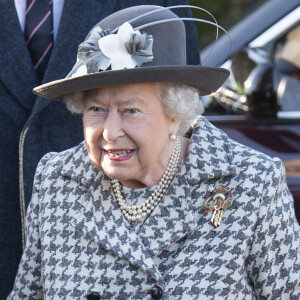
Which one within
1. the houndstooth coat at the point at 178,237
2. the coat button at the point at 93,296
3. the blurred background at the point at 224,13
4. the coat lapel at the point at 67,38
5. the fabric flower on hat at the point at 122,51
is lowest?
the coat button at the point at 93,296

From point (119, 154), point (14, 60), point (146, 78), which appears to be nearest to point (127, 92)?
point (146, 78)

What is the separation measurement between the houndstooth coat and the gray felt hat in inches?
12.3

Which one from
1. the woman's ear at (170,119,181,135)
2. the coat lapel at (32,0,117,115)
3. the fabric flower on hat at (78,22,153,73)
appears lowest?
the woman's ear at (170,119,181,135)

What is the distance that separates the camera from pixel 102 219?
285cm

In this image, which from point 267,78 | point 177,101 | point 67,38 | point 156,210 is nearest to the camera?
point 177,101

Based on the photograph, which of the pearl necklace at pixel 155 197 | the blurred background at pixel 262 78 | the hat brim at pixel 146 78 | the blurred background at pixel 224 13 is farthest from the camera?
the blurred background at pixel 224 13

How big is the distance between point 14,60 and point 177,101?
103 cm

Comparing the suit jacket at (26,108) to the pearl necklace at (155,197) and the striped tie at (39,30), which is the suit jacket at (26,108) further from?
the pearl necklace at (155,197)

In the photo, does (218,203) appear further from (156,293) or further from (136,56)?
(136,56)

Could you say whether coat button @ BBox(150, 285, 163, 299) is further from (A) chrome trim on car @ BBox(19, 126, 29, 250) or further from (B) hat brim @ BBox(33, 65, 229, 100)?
(A) chrome trim on car @ BBox(19, 126, 29, 250)

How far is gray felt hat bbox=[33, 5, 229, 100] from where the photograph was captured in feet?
8.43

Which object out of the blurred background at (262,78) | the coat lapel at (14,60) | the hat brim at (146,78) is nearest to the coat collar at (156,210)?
the hat brim at (146,78)

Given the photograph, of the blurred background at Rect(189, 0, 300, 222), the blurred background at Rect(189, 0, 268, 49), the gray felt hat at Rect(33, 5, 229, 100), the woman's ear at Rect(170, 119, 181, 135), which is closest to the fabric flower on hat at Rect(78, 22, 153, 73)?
the gray felt hat at Rect(33, 5, 229, 100)

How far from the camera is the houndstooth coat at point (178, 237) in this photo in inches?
106
